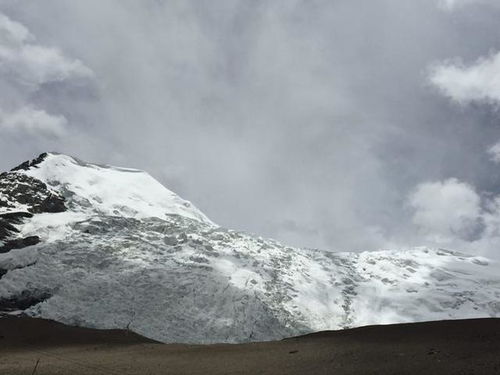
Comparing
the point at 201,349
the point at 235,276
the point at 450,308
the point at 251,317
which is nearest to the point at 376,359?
the point at 201,349

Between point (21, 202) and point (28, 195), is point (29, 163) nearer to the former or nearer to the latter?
point (28, 195)

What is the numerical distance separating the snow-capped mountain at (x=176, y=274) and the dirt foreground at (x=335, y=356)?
5319 cm

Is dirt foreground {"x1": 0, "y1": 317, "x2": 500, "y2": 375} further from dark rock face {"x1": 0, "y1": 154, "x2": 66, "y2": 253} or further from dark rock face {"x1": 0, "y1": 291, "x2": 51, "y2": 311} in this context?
dark rock face {"x1": 0, "y1": 154, "x2": 66, "y2": 253}

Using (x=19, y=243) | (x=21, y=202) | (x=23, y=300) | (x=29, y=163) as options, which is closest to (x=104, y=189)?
(x=29, y=163)

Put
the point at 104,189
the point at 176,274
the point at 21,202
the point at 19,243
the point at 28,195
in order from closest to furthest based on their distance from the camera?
the point at 19,243
the point at 176,274
the point at 21,202
the point at 28,195
the point at 104,189

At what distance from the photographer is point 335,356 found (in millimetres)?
26641

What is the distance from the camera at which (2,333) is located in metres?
62.1

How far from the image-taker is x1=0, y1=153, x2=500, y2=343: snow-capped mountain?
92.3m

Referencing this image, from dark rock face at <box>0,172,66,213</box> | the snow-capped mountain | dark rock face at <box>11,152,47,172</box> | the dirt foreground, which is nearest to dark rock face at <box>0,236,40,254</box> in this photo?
the snow-capped mountain

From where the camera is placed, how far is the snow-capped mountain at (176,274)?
303ft

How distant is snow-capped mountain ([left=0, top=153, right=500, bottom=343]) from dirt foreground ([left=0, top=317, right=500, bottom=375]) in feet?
175

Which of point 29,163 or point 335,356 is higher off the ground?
point 29,163

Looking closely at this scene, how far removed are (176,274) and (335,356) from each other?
81.7 m

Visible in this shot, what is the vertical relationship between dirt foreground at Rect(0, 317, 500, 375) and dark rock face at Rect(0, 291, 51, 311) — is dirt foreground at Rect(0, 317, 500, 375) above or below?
below
